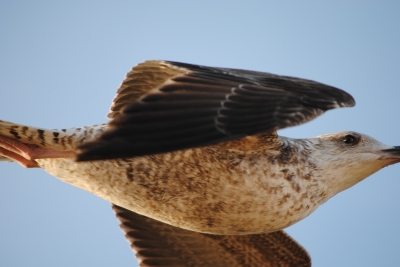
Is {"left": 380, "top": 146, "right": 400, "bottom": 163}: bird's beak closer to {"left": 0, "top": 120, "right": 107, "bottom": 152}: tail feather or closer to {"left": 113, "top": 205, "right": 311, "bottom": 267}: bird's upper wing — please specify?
{"left": 113, "top": 205, "right": 311, "bottom": 267}: bird's upper wing

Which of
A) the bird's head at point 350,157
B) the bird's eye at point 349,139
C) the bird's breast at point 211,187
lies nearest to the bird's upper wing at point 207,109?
the bird's breast at point 211,187

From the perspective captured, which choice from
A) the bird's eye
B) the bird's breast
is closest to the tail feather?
the bird's breast

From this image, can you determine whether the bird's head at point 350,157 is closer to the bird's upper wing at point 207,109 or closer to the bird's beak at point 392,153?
the bird's beak at point 392,153

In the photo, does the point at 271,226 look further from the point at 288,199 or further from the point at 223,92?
the point at 223,92

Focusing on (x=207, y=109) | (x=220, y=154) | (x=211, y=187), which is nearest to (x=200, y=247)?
(x=211, y=187)

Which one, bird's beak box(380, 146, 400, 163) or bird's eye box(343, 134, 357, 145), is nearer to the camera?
bird's beak box(380, 146, 400, 163)

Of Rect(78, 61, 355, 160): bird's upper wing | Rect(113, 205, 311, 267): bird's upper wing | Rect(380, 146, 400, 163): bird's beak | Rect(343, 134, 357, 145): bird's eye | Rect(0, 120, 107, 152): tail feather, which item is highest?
Rect(0, 120, 107, 152): tail feather
